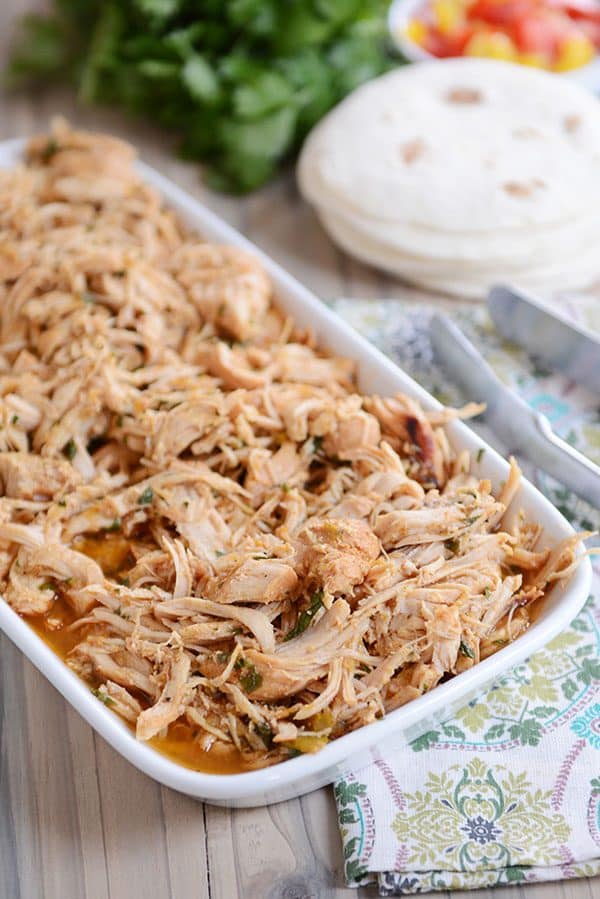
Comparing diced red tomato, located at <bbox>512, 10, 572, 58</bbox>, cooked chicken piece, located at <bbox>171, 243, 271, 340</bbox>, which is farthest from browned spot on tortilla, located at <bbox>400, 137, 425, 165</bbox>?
diced red tomato, located at <bbox>512, 10, 572, 58</bbox>

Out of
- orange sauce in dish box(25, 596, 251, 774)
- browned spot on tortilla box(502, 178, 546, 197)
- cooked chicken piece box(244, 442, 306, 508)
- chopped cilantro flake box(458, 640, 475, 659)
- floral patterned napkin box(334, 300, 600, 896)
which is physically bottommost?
floral patterned napkin box(334, 300, 600, 896)

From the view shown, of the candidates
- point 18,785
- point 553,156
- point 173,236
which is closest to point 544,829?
point 18,785

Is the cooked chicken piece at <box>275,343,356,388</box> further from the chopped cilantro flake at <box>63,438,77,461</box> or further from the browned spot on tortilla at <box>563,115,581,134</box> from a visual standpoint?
the browned spot on tortilla at <box>563,115,581,134</box>

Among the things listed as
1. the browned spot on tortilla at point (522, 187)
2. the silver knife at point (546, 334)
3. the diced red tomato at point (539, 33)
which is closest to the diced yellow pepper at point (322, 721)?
the silver knife at point (546, 334)

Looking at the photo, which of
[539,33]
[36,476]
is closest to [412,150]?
[539,33]

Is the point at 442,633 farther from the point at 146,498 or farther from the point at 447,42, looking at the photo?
the point at 447,42

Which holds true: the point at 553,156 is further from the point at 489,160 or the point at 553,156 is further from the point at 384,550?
the point at 384,550
